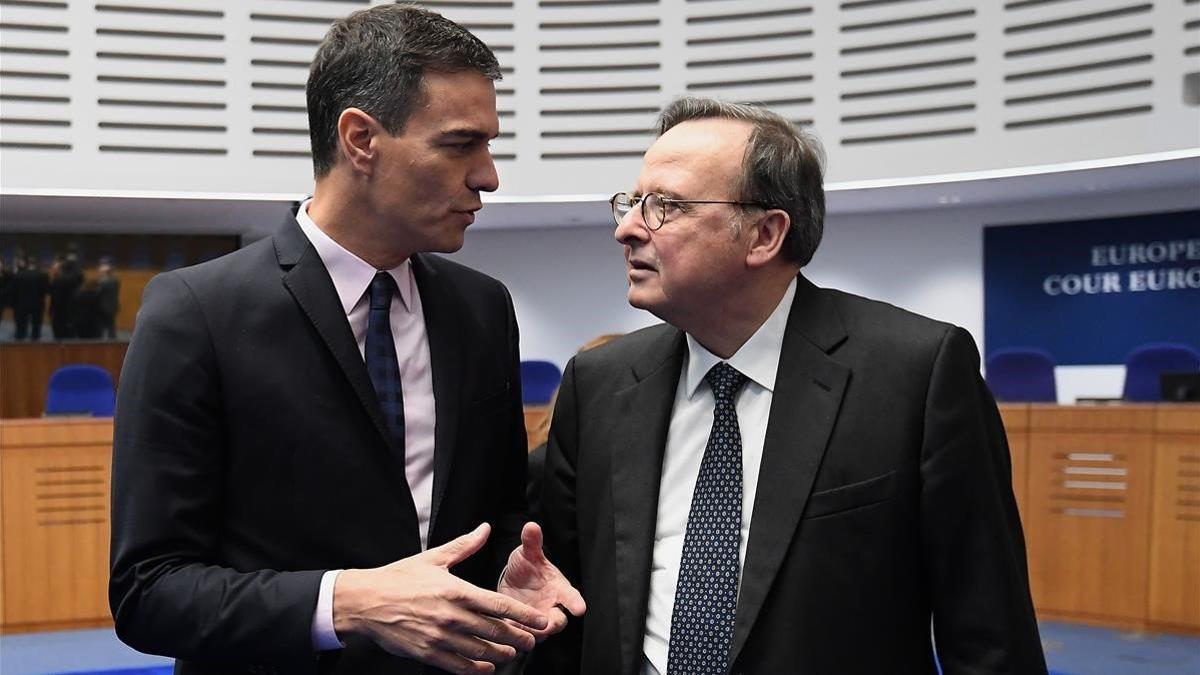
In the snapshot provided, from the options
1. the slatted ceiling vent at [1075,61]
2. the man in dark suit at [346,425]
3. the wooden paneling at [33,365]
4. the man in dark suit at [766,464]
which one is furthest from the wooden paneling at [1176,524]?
the wooden paneling at [33,365]

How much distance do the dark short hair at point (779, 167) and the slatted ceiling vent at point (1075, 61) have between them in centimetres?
791

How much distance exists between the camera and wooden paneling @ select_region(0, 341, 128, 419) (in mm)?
11969

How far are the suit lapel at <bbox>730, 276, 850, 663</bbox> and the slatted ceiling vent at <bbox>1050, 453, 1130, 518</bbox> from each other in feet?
17.4

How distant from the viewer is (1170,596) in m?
6.30

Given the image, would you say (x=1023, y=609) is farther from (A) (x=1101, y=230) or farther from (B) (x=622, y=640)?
(A) (x=1101, y=230)

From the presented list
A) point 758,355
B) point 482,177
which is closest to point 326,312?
point 482,177

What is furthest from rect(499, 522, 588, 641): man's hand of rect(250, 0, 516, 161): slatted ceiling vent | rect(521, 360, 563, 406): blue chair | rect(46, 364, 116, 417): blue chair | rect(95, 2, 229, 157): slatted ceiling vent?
rect(95, 2, 229, 157): slatted ceiling vent

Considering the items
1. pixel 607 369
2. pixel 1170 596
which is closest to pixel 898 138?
pixel 1170 596

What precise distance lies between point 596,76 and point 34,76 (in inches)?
192

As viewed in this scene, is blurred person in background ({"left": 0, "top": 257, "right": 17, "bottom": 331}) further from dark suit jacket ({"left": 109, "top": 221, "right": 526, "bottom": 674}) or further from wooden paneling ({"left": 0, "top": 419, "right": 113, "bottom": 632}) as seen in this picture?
dark suit jacket ({"left": 109, "top": 221, "right": 526, "bottom": 674})

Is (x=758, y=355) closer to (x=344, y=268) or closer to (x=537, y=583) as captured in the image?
(x=537, y=583)

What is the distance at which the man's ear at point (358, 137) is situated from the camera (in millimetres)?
1881

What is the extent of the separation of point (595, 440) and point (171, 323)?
0.74 m

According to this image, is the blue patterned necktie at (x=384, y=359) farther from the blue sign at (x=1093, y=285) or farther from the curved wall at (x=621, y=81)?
the blue sign at (x=1093, y=285)
